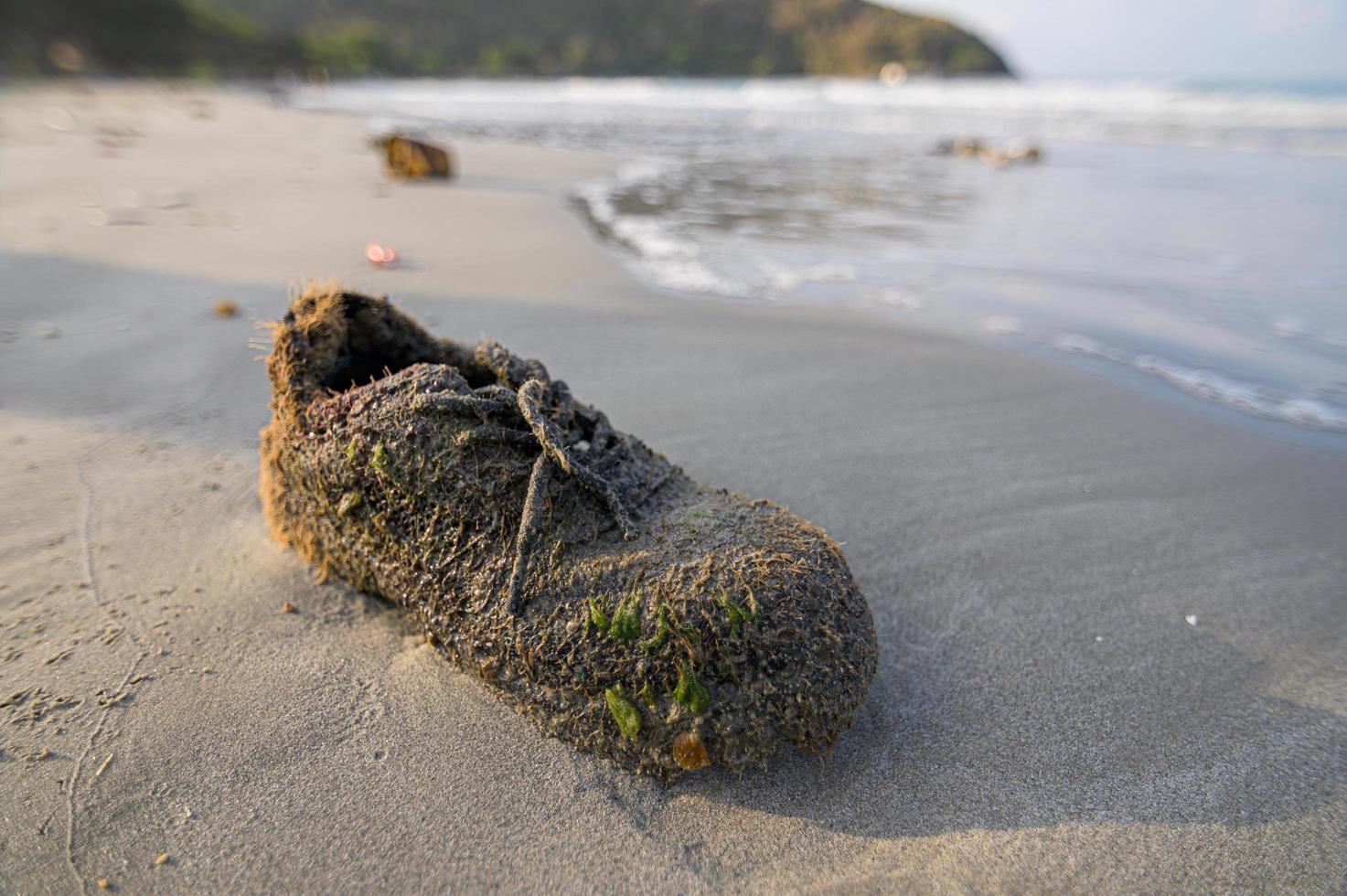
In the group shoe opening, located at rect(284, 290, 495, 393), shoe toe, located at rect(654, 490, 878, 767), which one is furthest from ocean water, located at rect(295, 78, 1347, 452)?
shoe toe, located at rect(654, 490, 878, 767)

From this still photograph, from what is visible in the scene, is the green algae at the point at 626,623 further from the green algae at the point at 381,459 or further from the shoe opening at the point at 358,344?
the shoe opening at the point at 358,344

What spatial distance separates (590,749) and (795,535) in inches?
28.1

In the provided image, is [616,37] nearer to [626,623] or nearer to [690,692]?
[626,623]

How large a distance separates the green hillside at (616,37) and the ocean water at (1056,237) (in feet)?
117

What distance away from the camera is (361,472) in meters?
1.99

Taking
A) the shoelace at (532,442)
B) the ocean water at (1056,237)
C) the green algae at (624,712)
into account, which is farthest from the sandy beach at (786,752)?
the ocean water at (1056,237)

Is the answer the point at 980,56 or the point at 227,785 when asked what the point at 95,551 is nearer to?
the point at 227,785

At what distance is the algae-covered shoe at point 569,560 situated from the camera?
1657 millimetres

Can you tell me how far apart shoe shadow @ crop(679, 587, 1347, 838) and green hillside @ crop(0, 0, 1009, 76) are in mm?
44436

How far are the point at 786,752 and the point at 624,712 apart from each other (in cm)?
43

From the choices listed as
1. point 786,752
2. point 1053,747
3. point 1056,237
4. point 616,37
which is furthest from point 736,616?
point 616,37

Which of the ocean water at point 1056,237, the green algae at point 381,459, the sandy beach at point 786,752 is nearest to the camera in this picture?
the sandy beach at point 786,752

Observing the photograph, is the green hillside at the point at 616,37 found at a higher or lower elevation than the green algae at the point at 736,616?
higher

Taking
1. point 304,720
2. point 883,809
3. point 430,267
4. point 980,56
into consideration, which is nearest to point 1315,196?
point 430,267
